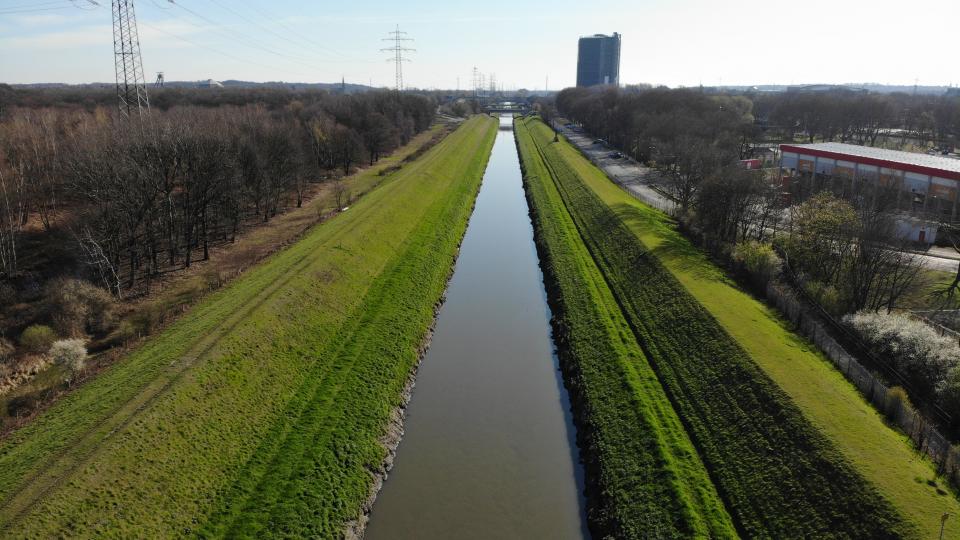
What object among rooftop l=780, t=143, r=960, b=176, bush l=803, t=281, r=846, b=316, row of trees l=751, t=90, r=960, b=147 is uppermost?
row of trees l=751, t=90, r=960, b=147

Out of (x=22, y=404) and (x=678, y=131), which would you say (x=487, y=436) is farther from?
(x=678, y=131)

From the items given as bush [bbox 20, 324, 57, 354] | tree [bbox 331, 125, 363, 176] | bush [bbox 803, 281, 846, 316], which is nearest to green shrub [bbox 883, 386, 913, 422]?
bush [bbox 803, 281, 846, 316]

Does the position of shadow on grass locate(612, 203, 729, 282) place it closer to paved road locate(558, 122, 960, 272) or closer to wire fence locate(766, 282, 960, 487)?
paved road locate(558, 122, 960, 272)

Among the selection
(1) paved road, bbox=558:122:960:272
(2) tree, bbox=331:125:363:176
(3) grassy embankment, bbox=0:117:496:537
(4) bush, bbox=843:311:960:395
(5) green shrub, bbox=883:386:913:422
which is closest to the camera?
(3) grassy embankment, bbox=0:117:496:537

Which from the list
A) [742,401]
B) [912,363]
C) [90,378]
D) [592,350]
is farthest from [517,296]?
[90,378]

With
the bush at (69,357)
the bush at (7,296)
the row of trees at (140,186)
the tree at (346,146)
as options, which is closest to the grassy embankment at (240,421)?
the bush at (69,357)

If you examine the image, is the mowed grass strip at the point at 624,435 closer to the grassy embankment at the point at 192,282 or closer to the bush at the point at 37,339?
the grassy embankment at the point at 192,282
